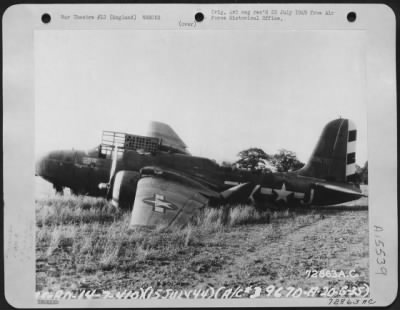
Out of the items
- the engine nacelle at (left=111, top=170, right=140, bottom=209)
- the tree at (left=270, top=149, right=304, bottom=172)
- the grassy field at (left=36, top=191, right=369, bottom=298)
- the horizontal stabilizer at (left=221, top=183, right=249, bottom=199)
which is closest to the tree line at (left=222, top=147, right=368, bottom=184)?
the tree at (left=270, top=149, right=304, bottom=172)

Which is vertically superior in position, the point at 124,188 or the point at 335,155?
the point at 335,155

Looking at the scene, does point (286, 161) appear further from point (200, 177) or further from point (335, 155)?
point (200, 177)

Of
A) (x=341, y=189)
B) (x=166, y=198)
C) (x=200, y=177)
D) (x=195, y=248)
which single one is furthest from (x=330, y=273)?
(x=166, y=198)

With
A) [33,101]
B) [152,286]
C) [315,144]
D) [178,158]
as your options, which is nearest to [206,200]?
[178,158]

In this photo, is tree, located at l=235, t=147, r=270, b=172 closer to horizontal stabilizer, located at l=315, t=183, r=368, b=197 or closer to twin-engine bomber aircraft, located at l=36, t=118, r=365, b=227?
twin-engine bomber aircraft, located at l=36, t=118, r=365, b=227

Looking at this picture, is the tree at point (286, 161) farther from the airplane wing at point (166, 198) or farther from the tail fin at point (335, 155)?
the airplane wing at point (166, 198)

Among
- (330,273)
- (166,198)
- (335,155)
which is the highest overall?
(335,155)

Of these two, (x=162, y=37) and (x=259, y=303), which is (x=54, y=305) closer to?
(x=259, y=303)
